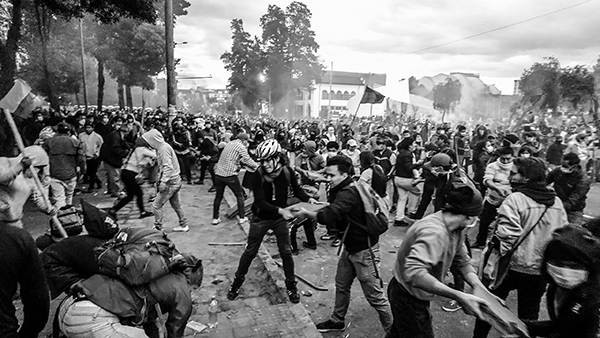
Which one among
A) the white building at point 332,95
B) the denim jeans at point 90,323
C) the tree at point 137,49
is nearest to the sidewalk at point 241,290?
the denim jeans at point 90,323

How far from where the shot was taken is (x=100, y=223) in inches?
105

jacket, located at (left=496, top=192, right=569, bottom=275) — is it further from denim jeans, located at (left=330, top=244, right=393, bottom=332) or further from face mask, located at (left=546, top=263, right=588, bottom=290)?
face mask, located at (left=546, top=263, right=588, bottom=290)

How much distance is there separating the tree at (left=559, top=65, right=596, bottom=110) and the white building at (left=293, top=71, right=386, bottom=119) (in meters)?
41.8

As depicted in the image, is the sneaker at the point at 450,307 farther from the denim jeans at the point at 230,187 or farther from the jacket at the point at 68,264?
the denim jeans at the point at 230,187

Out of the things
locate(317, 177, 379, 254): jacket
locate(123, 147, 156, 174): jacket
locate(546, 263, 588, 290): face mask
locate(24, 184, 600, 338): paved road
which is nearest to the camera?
locate(546, 263, 588, 290): face mask

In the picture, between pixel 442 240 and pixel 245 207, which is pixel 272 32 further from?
pixel 442 240

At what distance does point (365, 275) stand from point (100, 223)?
8.12 ft

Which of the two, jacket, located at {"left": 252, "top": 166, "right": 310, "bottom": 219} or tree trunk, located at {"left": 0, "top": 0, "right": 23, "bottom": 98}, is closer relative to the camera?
jacket, located at {"left": 252, "top": 166, "right": 310, "bottom": 219}

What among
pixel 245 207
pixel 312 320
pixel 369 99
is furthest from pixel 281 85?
pixel 312 320

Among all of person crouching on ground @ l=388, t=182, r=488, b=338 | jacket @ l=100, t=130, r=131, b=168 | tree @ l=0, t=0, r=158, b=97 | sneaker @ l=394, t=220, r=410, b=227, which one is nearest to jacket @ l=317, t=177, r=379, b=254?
person crouching on ground @ l=388, t=182, r=488, b=338

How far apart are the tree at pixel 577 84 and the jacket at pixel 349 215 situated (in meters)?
24.1

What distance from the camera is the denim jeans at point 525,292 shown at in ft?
10.9

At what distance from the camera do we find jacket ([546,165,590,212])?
16.6ft

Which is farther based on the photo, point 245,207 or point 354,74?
point 354,74
